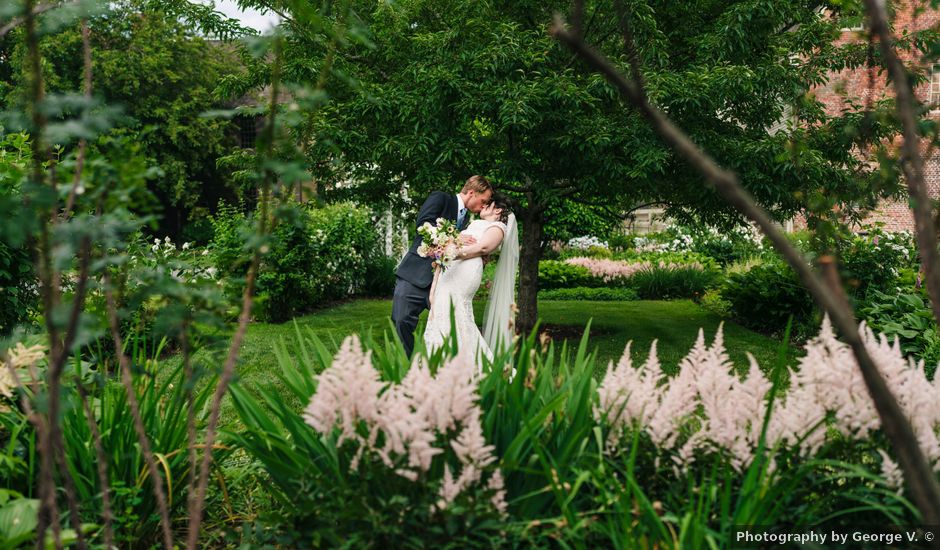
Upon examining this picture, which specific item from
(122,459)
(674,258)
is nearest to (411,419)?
(122,459)

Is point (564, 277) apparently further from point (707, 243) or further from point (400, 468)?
point (400, 468)

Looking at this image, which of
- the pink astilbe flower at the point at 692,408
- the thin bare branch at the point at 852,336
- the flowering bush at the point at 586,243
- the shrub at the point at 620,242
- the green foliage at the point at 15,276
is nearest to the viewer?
the thin bare branch at the point at 852,336

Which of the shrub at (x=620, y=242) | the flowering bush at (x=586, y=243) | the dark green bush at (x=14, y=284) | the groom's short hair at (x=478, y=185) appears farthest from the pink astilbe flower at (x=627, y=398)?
the shrub at (x=620, y=242)

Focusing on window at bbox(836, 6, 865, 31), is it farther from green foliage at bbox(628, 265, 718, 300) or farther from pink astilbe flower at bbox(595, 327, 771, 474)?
green foliage at bbox(628, 265, 718, 300)

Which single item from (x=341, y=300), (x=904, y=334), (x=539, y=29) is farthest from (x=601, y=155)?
(x=341, y=300)

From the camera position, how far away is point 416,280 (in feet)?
21.7

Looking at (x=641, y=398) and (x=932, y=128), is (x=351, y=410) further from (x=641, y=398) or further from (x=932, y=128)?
(x=932, y=128)

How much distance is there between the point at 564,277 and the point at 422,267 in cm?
993

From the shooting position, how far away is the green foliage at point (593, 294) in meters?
14.7

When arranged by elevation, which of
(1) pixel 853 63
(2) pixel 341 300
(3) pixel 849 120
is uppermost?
(1) pixel 853 63

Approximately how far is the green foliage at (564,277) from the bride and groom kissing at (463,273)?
9.43 meters

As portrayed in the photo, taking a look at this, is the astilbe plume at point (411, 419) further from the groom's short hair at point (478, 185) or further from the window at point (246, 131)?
the window at point (246, 131)

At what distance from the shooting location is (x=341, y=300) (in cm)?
1427

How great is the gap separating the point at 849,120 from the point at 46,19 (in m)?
6.65
